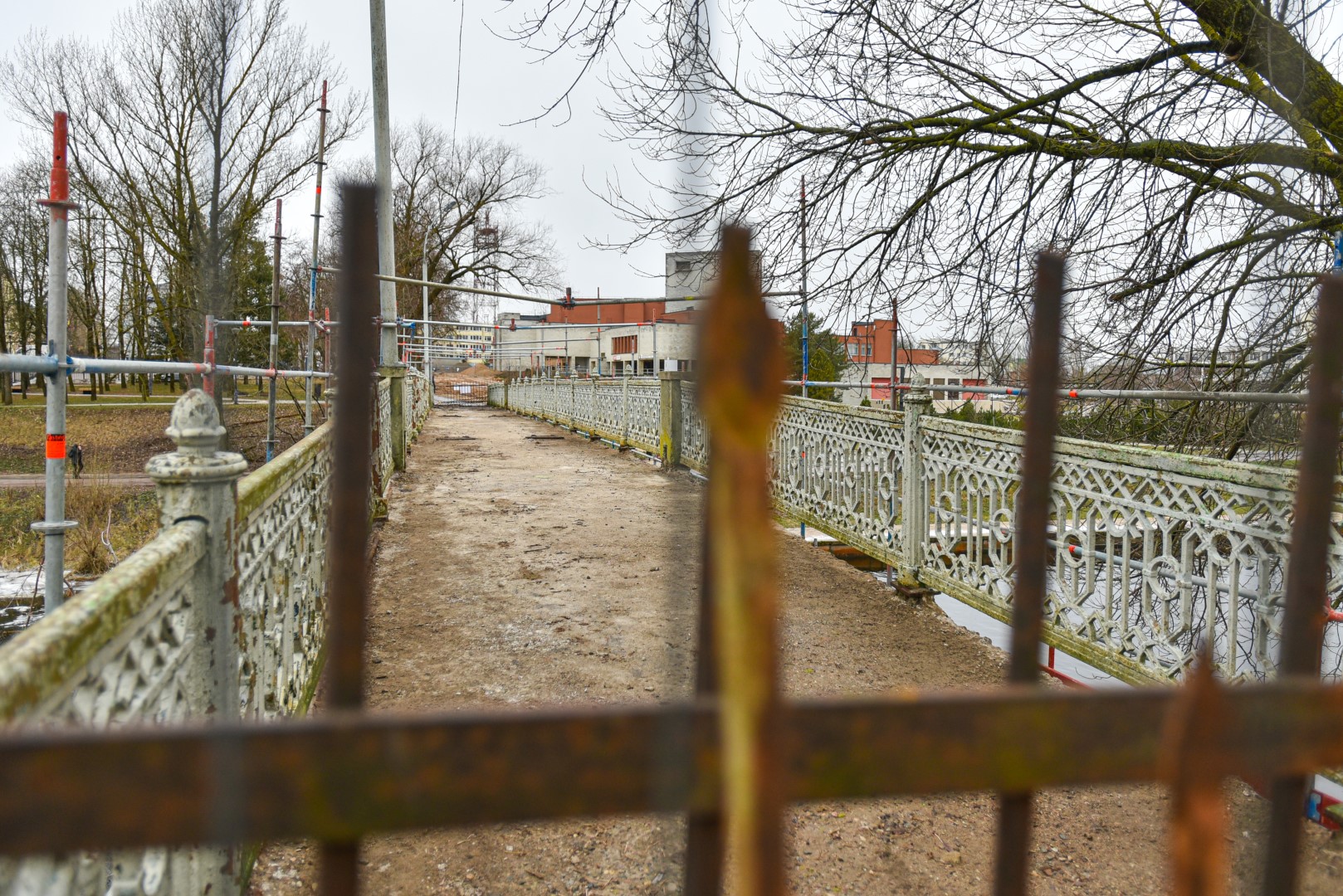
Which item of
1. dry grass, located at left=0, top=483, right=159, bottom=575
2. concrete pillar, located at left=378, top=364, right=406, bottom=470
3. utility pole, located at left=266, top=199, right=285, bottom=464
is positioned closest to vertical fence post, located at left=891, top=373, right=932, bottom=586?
concrete pillar, located at left=378, top=364, right=406, bottom=470

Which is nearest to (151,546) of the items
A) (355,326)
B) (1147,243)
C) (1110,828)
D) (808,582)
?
(355,326)

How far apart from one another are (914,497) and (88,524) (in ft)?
32.2

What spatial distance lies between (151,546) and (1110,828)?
9.99ft

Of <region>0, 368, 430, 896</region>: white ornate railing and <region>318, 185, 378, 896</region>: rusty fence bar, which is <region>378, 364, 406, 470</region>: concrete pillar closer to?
<region>0, 368, 430, 896</region>: white ornate railing

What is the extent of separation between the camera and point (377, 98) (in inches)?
362

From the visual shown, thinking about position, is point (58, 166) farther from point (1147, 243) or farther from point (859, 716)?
point (1147, 243)

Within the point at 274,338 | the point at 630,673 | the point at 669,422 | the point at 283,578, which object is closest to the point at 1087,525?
the point at 630,673

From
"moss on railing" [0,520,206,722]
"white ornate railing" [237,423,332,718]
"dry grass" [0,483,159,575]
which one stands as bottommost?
"dry grass" [0,483,159,575]

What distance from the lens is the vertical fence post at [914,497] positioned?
5.57m

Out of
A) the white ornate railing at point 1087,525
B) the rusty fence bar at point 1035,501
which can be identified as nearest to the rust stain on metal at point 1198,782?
the rusty fence bar at point 1035,501

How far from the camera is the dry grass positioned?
29.1 feet

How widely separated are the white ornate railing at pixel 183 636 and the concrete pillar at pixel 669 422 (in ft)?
26.6

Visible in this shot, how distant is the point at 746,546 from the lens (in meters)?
0.37

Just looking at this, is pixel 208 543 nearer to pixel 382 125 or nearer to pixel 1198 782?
pixel 1198 782
